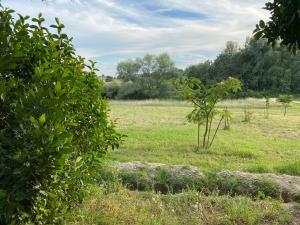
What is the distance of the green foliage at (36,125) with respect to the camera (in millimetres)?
2555

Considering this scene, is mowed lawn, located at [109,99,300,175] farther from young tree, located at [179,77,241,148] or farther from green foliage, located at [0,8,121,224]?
green foliage, located at [0,8,121,224]

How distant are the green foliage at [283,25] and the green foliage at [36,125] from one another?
1577 millimetres

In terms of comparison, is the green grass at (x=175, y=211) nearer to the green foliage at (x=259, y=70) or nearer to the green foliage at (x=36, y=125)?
the green foliage at (x=36, y=125)

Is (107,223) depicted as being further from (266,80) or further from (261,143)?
(266,80)

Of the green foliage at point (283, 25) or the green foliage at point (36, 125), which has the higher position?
the green foliage at point (283, 25)

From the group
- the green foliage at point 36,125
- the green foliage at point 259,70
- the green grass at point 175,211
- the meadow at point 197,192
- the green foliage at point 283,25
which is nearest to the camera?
the green foliage at point 36,125

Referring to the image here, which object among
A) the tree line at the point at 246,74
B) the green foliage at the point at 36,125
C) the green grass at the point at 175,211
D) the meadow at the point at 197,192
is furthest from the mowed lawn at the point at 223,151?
the tree line at the point at 246,74

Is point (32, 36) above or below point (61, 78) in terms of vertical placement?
above

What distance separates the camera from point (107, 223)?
4.00m

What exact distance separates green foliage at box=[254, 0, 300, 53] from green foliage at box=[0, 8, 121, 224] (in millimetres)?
1577

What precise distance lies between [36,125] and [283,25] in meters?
1.87

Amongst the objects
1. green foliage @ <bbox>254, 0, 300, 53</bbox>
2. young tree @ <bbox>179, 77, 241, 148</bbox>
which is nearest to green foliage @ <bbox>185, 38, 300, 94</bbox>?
young tree @ <bbox>179, 77, 241, 148</bbox>

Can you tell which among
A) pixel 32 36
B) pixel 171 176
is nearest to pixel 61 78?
pixel 32 36

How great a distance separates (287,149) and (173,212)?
29.3 ft
